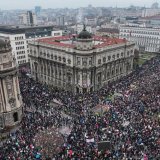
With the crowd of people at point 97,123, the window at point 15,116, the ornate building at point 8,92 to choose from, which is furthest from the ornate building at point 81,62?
the window at point 15,116

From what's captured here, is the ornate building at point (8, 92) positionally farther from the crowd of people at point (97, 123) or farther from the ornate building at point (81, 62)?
the ornate building at point (81, 62)

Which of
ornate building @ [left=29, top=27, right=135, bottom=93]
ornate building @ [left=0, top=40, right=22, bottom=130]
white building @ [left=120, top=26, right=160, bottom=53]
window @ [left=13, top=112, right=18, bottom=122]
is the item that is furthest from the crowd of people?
white building @ [left=120, top=26, right=160, bottom=53]

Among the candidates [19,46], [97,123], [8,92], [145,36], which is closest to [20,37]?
[19,46]

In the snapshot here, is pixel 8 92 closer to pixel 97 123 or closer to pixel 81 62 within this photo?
pixel 97 123

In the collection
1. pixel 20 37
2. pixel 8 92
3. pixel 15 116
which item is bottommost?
pixel 15 116

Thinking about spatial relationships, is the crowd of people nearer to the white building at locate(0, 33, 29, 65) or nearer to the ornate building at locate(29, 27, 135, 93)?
the ornate building at locate(29, 27, 135, 93)

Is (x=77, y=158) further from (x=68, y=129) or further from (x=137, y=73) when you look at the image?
(x=137, y=73)
